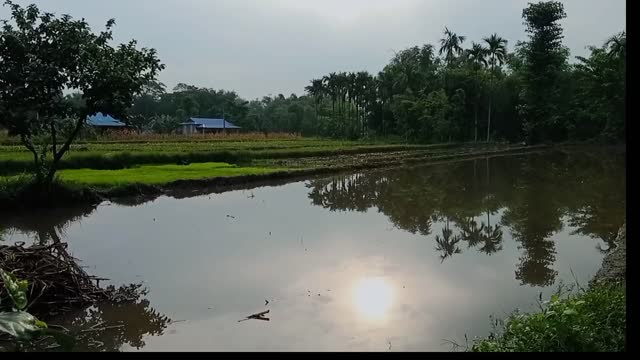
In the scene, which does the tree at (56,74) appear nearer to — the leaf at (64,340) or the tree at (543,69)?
the leaf at (64,340)

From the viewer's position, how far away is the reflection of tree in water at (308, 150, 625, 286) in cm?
1143

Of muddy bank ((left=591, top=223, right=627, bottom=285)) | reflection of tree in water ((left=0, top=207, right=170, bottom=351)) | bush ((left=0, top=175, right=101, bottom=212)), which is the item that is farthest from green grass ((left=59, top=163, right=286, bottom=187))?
muddy bank ((left=591, top=223, right=627, bottom=285))

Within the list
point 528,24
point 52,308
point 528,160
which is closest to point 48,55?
point 52,308

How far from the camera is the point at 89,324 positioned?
21.6 feet

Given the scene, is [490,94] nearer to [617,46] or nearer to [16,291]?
[617,46]

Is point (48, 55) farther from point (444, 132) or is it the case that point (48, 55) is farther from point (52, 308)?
point (444, 132)

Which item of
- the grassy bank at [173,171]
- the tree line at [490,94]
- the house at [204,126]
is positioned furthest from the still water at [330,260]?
the house at [204,126]

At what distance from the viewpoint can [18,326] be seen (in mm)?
4289

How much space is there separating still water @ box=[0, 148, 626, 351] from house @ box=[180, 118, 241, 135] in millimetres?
43248

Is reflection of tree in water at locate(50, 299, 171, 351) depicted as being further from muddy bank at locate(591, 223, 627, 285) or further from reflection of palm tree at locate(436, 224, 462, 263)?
muddy bank at locate(591, 223, 627, 285)

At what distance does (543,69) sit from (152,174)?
38254 mm

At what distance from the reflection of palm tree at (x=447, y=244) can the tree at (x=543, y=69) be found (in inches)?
1508

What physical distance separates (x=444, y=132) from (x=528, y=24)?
39.6 feet

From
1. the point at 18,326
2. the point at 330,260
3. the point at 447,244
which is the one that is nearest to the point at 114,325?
the point at 18,326
